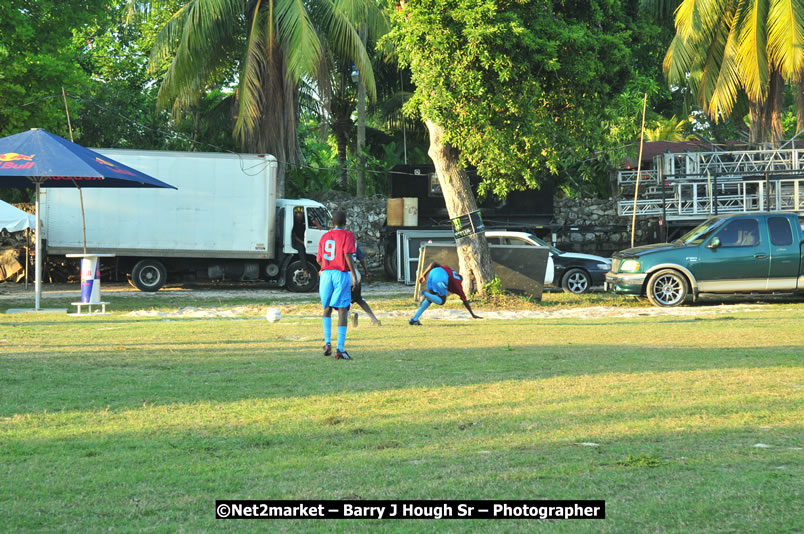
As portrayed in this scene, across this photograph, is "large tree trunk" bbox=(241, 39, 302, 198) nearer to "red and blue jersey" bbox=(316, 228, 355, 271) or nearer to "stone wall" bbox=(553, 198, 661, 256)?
"stone wall" bbox=(553, 198, 661, 256)

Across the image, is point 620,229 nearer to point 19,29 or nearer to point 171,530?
point 19,29

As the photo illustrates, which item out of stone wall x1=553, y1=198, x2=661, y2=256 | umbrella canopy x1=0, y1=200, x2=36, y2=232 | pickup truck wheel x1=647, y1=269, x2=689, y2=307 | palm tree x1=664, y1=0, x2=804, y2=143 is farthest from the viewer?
stone wall x1=553, y1=198, x2=661, y2=256

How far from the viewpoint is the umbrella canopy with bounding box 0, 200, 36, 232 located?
23.1 meters

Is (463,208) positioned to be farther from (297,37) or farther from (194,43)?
(194,43)

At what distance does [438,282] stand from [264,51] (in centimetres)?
1557

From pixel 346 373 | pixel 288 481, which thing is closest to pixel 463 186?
pixel 346 373

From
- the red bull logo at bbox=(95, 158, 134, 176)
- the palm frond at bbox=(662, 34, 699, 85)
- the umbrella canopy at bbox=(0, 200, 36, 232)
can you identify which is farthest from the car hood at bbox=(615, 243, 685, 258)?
A: the umbrella canopy at bbox=(0, 200, 36, 232)

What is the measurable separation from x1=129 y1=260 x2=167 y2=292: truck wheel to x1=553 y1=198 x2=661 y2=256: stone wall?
13312 millimetres

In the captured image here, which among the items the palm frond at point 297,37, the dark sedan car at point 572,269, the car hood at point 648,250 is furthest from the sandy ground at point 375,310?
the palm frond at point 297,37

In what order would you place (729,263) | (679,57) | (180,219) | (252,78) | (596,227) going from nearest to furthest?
(729,263), (180,219), (252,78), (679,57), (596,227)

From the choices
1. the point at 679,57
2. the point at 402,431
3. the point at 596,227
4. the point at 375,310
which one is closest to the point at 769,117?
the point at 679,57

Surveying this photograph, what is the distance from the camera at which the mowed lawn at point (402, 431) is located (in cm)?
459

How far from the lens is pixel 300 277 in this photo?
2569cm

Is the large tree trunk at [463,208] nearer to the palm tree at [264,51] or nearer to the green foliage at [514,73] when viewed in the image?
the green foliage at [514,73]
